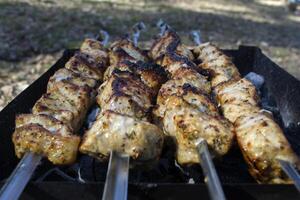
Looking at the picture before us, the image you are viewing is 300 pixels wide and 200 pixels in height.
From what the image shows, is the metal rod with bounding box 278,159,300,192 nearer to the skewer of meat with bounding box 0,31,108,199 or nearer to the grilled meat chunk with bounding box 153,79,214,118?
the grilled meat chunk with bounding box 153,79,214,118

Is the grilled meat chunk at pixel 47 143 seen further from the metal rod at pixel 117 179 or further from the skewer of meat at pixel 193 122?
the skewer of meat at pixel 193 122

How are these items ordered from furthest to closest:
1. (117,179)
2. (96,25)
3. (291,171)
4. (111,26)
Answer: (111,26) < (96,25) < (291,171) < (117,179)

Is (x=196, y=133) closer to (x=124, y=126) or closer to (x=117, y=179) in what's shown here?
(x=124, y=126)

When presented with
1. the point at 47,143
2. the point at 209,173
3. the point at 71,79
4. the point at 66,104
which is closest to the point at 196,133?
the point at 209,173

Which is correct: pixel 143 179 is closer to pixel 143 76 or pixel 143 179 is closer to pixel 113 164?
pixel 113 164

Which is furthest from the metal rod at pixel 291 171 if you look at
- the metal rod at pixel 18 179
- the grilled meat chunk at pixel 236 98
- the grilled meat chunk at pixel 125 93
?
the metal rod at pixel 18 179

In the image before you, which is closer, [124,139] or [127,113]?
[124,139]

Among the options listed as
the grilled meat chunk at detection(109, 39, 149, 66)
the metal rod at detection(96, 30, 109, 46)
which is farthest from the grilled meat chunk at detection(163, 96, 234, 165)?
the metal rod at detection(96, 30, 109, 46)
